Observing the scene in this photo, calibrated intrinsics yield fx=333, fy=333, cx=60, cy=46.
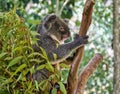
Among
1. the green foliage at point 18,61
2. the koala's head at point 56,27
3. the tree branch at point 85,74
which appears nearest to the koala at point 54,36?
the koala's head at point 56,27

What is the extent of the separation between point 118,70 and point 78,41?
30cm

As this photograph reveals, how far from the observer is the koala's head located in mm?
2473

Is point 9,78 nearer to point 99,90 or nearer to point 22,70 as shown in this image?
point 22,70

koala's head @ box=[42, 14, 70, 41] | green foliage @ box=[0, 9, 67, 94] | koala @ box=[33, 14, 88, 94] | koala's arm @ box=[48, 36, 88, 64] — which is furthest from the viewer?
koala's head @ box=[42, 14, 70, 41]

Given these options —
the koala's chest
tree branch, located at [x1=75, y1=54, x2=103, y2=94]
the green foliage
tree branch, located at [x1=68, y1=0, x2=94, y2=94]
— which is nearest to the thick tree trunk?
tree branch, located at [x1=75, y1=54, x2=103, y2=94]

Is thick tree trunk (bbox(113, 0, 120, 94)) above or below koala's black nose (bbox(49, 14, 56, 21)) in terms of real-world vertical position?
below

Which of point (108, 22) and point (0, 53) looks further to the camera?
point (108, 22)

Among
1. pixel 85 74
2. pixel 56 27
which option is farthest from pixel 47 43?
pixel 85 74

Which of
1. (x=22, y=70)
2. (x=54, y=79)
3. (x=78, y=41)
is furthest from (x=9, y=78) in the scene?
(x=78, y=41)

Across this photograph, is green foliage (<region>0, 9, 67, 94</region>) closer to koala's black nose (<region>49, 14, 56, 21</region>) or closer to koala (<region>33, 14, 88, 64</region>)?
koala (<region>33, 14, 88, 64</region>)

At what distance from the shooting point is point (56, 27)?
8.41ft

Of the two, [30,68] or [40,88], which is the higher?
[30,68]

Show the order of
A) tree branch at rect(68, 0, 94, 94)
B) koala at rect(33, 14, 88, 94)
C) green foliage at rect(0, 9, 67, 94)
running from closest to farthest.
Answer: green foliage at rect(0, 9, 67, 94) → tree branch at rect(68, 0, 94, 94) → koala at rect(33, 14, 88, 94)

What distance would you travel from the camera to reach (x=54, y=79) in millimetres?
Answer: 1683
